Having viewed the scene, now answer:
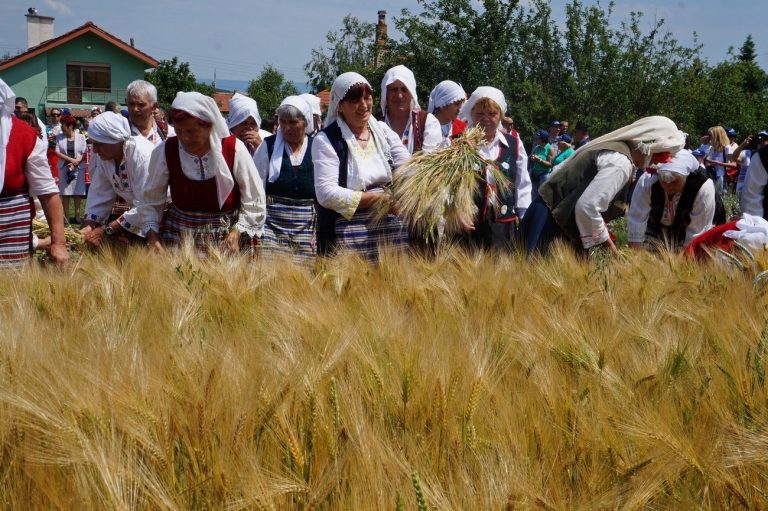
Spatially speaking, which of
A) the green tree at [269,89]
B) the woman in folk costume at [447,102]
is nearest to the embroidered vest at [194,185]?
the woman in folk costume at [447,102]

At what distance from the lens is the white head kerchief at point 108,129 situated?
4.41m

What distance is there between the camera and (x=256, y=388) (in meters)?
1.55

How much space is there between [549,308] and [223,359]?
113 centimetres

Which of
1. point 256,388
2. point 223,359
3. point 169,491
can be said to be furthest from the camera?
point 223,359

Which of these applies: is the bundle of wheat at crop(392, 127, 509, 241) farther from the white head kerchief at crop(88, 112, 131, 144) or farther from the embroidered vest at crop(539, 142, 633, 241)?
the white head kerchief at crop(88, 112, 131, 144)

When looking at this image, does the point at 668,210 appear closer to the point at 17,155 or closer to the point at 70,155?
the point at 17,155

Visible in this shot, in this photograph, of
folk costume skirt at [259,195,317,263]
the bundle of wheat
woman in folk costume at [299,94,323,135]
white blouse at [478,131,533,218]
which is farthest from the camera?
woman in folk costume at [299,94,323,135]

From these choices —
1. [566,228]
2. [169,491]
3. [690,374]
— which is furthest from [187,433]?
[566,228]

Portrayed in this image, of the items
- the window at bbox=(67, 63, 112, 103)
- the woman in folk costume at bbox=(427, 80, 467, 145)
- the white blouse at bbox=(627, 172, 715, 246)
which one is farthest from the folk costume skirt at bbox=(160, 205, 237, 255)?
the window at bbox=(67, 63, 112, 103)

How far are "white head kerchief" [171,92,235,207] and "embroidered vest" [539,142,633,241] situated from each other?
1.85 metres

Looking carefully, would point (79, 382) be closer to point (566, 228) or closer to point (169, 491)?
point (169, 491)

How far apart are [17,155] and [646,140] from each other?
338 centimetres

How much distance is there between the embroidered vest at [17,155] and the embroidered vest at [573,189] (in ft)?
9.26

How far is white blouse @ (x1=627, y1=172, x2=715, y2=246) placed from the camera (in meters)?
4.92
